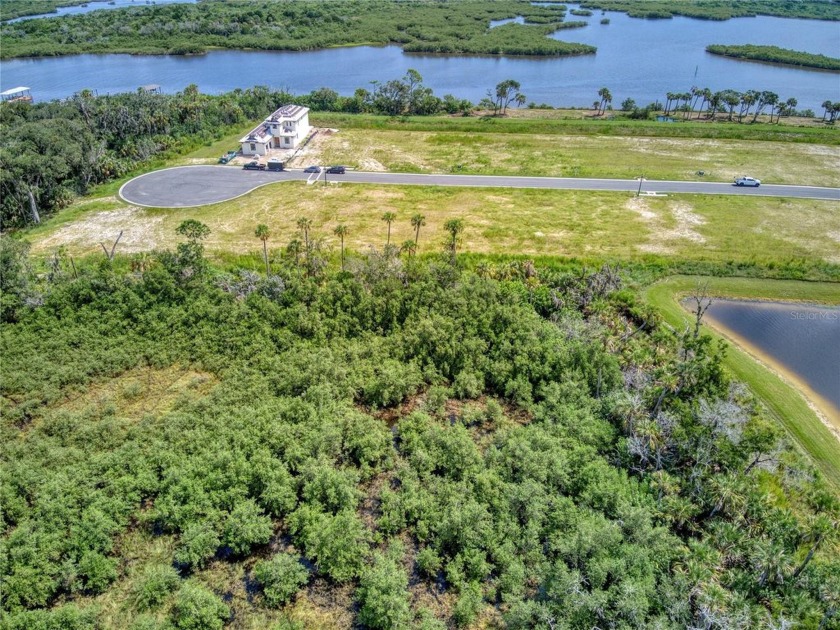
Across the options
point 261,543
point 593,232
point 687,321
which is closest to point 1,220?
point 261,543

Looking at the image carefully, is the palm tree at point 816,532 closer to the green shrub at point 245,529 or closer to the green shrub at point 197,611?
the green shrub at point 245,529

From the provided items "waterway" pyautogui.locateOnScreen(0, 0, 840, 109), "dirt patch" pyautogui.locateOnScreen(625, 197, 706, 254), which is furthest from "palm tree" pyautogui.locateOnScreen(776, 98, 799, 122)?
"dirt patch" pyautogui.locateOnScreen(625, 197, 706, 254)

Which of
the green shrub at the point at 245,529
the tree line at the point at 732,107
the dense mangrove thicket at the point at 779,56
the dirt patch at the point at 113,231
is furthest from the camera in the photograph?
the dense mangrove thicket at the point at 779,56

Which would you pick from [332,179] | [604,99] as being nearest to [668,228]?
[332,179]

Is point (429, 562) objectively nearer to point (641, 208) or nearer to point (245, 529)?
point (245, 529)

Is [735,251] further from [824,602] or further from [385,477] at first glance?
[385,477]

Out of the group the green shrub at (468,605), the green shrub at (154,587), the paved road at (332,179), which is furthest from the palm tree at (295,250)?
the green shrub at (468,605)

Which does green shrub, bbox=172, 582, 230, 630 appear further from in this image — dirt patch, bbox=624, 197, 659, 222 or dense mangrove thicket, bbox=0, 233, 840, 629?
dirt patch, bbox=624, 197, 659, 222
